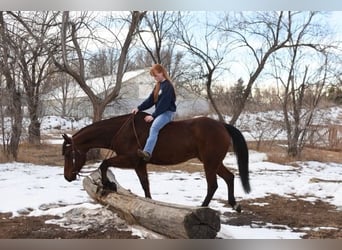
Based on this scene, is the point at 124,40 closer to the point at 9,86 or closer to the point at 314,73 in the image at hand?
the point at 9,86

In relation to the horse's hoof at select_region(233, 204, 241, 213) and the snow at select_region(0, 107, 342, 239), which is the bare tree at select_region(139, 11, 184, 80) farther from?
the horse's hoof at select_region(233, 204, 241, 213)

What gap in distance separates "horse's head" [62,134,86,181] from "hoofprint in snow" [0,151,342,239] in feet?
0.14

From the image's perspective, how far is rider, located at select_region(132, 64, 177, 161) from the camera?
3.05 metres

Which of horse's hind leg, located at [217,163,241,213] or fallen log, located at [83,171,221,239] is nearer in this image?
fallen log, located at [83,171,221,239]

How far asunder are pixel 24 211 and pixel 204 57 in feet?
5.20

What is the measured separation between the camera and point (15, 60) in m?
3.14

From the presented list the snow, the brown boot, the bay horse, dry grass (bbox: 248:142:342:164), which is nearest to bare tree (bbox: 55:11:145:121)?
the bay horse

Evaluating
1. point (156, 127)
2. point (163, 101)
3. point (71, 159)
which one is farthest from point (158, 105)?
point (71, 159)

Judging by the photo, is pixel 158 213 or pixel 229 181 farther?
pixel 229 181

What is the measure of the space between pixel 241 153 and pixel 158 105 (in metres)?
0.64

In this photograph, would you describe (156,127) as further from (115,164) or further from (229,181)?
(229,181)

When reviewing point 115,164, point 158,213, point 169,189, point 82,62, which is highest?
point 82,62

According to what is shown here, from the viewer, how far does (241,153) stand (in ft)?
10.0

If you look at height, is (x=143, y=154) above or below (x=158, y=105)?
below
